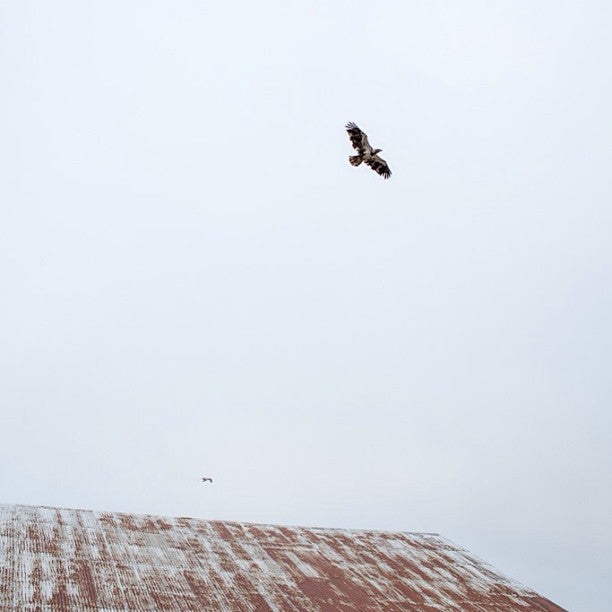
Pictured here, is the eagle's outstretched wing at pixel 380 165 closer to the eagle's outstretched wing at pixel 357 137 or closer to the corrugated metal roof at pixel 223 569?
the eagle's outstretched wing at pixel 357 137

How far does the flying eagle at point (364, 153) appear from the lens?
814 inches

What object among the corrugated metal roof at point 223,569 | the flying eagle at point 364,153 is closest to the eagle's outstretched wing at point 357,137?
the flying eagle at point 364,153

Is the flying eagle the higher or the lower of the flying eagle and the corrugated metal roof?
the higher

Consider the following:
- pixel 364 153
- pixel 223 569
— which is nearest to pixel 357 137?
pixel 364 153

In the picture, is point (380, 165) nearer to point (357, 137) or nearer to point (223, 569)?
point (357, 137)

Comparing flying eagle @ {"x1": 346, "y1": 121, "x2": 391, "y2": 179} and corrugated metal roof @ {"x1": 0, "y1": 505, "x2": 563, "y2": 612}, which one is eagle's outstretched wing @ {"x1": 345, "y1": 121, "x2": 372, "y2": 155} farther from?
corrugated metal roof @ {"x1": 0, "y1": 505, "x2": 563, "y2": 612}

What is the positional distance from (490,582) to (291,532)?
8.32 meters

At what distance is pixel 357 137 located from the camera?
20688 millimetres

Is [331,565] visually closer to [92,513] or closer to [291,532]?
[291,532]

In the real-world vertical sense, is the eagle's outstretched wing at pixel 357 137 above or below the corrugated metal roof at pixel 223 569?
above

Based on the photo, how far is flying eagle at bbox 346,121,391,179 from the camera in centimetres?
2069

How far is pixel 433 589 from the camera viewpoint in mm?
28625

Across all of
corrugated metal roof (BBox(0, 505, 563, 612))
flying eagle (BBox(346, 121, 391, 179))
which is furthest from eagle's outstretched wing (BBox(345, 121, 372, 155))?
corrugated metal roof (BBox(0, 505, 563, 612))

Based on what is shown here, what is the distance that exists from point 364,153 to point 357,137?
60 cm
